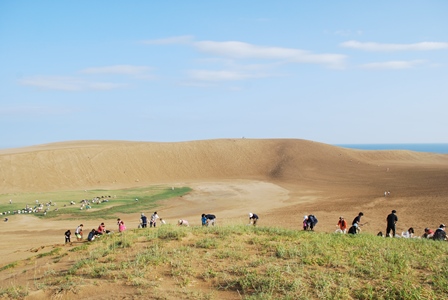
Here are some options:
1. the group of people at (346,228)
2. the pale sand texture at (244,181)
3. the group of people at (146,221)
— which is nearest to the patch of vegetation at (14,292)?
the pale sand texture at (244,181)

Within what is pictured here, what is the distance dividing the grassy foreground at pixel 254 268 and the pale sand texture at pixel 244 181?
7352mm

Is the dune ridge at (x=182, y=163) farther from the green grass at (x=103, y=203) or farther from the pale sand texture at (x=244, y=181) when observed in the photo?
the green grass at (x=103, y=203)

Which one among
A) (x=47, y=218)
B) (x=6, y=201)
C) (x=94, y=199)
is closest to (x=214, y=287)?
(x=47, y=218)

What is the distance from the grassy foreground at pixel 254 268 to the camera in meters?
7.62

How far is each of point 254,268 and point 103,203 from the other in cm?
2871

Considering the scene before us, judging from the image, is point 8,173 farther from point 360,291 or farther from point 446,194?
point 360,291

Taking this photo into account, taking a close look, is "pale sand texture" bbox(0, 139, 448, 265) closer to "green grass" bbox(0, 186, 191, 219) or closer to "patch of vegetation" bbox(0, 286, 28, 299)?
"green grass" bbox(0, 186, 191, 219)

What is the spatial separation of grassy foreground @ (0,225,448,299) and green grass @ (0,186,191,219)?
759 inches

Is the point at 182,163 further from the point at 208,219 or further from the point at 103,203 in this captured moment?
the point at 208,219

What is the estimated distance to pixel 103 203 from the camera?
35156mm

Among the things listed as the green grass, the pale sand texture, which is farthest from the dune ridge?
the green grass

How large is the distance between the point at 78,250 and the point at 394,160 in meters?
68.4

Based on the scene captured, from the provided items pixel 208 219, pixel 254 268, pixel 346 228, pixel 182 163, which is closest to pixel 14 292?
pixel 254 268

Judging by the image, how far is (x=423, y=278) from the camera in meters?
8.09
